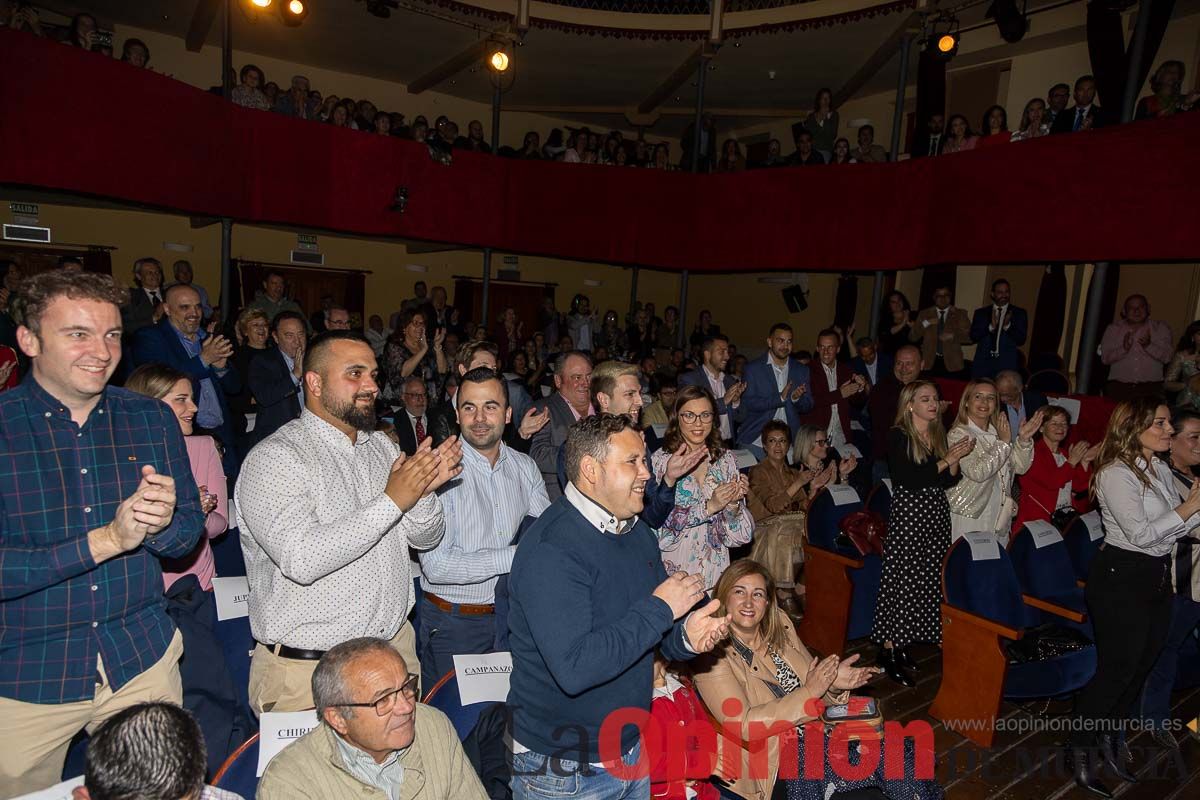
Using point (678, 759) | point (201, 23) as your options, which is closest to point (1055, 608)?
point (678, 759)

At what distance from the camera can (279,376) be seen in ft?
13.8

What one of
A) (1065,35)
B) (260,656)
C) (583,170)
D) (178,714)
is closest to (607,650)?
(178,714)

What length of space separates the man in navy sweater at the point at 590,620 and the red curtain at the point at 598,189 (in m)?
5.42

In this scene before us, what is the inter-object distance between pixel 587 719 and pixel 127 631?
1164 mm

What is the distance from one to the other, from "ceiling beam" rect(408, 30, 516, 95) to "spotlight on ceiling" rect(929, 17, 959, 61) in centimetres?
536

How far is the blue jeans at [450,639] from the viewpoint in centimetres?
233

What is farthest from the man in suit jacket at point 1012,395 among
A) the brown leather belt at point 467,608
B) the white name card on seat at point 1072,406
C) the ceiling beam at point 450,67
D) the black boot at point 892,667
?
the ceiling beam at point 450,67

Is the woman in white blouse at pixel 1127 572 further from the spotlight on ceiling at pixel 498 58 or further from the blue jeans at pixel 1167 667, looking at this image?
the spotlight on ceiling at pixel 498 58

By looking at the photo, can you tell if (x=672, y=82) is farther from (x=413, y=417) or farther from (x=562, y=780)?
(x=562, y=780)

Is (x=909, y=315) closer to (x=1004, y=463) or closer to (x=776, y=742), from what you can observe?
(x=1004, y=463)

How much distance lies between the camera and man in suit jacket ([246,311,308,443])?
379 centimetres

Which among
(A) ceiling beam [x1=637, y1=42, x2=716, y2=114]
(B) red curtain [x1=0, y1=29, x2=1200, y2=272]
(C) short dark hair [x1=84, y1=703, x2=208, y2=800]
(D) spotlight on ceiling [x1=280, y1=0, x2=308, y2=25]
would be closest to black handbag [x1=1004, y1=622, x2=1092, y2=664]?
(C) short dark hair [x1=84, y1=703, x2=208, y2=800]

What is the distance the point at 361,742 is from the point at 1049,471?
441cm

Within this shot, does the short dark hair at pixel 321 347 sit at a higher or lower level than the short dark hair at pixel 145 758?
higher
